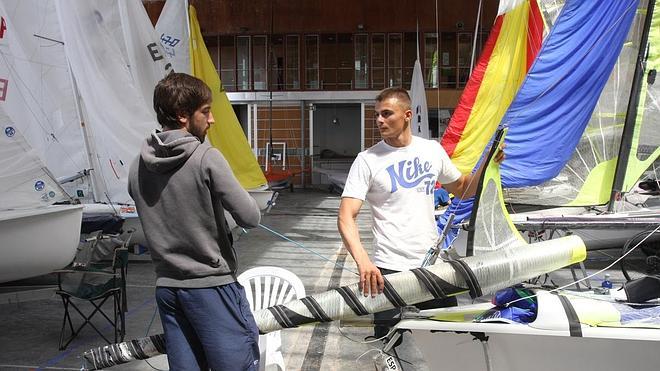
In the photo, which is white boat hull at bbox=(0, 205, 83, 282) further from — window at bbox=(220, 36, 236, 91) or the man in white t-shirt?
window at bbox=(220, 36, 236, 91)

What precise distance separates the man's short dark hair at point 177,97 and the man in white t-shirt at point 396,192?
0.96 metres

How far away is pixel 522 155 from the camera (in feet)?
19.1

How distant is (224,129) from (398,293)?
9.02m

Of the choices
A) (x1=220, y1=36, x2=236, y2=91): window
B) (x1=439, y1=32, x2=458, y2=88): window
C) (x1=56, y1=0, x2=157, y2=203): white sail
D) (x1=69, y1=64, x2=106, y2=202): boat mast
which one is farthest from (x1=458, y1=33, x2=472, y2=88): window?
(x1=69, y1=64, x2=106, y2=202): boat mast

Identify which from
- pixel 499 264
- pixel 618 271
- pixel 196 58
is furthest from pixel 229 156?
pixel 499 264

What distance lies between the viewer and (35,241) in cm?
485

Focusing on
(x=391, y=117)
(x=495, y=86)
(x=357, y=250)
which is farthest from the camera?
(x=495, y=86)

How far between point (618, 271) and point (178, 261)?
239 inches

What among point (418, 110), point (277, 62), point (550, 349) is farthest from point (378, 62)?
point (550, 349)

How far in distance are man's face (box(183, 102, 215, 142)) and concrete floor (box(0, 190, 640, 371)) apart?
132 centimetres

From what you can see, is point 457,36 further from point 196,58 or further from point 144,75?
point 144,75

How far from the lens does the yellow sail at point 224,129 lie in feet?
35.8

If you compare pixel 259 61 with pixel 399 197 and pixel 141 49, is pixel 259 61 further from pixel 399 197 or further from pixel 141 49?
pixel 399 197

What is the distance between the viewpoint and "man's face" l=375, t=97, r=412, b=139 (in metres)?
2.79
